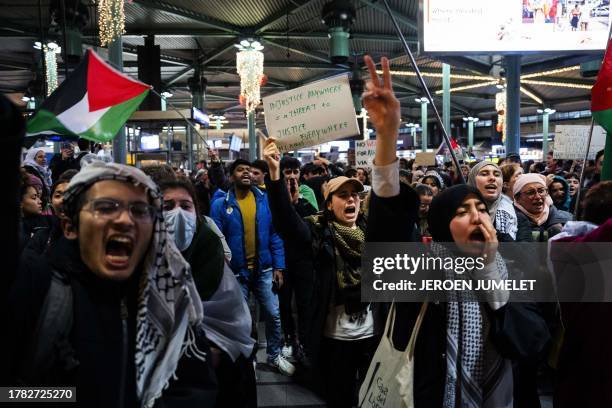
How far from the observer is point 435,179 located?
5.86 meters

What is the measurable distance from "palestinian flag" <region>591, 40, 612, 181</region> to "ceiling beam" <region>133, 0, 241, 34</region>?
1267 centimetres

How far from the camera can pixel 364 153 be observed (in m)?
8.59

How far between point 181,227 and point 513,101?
10.9m

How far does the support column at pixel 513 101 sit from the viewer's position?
1138cm

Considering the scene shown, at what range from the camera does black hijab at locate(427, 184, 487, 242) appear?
6.74ft

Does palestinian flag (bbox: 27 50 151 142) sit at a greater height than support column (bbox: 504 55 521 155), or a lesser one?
lesser

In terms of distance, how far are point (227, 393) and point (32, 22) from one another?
16.1m

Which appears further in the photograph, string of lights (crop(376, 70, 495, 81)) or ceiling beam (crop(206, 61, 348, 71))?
string of lights (crop(376, 70, 495, 81))

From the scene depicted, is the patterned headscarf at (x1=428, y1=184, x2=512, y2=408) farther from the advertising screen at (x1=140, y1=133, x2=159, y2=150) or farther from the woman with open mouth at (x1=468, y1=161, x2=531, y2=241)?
the advertising screen at (x1=140, y1=133, x2=159, y2=150)

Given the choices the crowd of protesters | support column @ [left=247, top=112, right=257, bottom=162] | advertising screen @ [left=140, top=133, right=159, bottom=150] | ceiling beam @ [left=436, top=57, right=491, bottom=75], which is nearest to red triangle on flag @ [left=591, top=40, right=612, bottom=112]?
the crowd of protesters

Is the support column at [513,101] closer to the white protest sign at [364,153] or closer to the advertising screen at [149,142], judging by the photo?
the white protest sign at [364,153]

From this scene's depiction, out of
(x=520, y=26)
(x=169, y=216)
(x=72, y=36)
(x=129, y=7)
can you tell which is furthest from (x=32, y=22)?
(x=169, y=216)

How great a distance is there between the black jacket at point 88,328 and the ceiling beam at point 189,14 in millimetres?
13448

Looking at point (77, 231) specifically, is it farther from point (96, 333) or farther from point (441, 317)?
point (441, 317)
